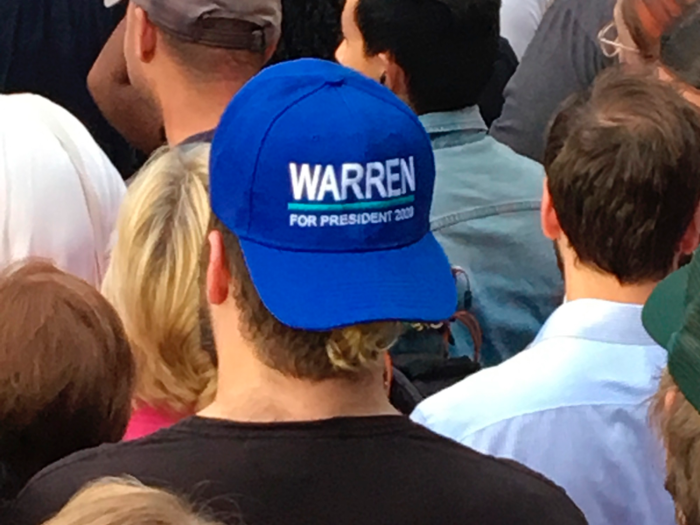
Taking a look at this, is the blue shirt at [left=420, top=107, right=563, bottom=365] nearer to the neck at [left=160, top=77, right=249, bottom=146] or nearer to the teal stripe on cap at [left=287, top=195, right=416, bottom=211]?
the neck at [left=160, top=77, right=249, bottom=146]

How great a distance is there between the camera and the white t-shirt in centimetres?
414

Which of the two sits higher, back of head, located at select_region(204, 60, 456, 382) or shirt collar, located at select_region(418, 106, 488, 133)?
back of head, located at select_region(204, 60, 456, 382)

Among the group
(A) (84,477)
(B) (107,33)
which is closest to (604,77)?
(A) (84,477)

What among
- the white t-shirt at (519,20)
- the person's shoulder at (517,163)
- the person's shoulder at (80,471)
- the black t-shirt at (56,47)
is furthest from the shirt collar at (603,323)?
the white t-shirt at (519,20)

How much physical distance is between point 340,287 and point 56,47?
2318 millimetres

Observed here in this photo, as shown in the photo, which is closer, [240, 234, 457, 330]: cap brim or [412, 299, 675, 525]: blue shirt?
[240, 234, 457, 330]: cap brim

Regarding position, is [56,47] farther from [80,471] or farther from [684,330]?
[684,330]

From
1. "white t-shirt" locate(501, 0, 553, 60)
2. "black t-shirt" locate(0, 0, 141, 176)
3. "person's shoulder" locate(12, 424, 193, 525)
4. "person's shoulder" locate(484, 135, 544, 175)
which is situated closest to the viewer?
"person's shoulder" locate(12, 424, 193, 525)

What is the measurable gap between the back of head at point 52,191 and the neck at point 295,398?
0.90 meters

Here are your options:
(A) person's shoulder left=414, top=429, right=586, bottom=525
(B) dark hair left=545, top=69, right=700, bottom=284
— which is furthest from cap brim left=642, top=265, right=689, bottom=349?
(B) dark hair left=545, top=69, right=700, bottom=284

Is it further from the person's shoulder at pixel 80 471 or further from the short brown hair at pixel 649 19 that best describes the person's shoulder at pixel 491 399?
the short brown hair at pixel 649 19

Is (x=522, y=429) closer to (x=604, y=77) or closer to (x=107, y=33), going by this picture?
(x=604, y=77)

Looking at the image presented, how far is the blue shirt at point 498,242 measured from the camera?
2.55m

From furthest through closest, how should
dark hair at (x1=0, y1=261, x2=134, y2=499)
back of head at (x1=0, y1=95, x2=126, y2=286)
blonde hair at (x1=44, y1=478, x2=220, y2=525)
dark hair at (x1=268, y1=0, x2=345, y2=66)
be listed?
1. dark hair at (x1=268, y1=0, x2=345, y2=66)
2. back of head at (x1=0, y1=95, x2=126, y2=286)
3. dark hair at (x1=0, y1=261, x2=134, y2=499)
4. blonde hair at (x1=44, y1=478, x2=220, y2=525)
